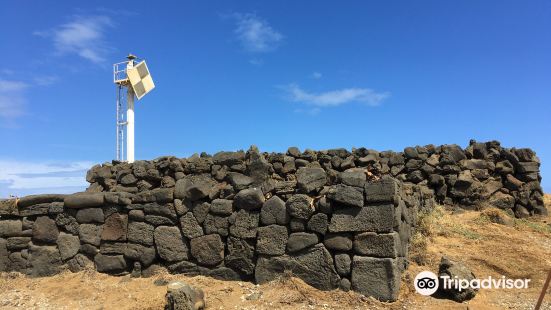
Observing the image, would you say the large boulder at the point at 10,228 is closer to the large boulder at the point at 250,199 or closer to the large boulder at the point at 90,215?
the large boulder at the point at 90,215

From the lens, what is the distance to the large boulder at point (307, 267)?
646 cm

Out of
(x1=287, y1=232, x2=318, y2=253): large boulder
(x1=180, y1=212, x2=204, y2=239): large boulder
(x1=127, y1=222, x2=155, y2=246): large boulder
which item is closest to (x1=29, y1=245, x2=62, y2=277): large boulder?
(x1=127, y1=222, x2=155, y2=246): large boulder

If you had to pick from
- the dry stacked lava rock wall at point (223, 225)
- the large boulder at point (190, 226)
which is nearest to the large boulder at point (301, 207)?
the dry stacked lava rock wall at point (223, 225)

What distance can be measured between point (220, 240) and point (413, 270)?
329 cm

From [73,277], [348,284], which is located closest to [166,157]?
[73,277]

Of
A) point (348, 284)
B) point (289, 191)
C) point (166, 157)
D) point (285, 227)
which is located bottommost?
point (348, 284)

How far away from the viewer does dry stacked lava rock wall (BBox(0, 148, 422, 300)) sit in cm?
632

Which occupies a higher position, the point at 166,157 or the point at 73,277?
the point at 166,157

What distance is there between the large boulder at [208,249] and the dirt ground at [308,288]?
0.32 meters

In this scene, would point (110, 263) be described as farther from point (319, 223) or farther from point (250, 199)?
point (319, 223)

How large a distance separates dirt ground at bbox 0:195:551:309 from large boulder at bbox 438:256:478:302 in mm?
114

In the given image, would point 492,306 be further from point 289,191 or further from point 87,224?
point 87,224

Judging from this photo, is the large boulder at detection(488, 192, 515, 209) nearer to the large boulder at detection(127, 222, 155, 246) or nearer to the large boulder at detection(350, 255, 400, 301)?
the large boulder at detection(350, 255, 400, 301)

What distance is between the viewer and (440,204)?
1269 cm
